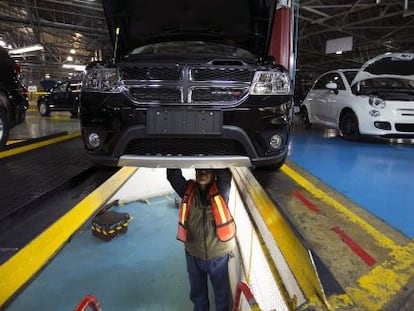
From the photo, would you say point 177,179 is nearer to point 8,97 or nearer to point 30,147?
point 8,97

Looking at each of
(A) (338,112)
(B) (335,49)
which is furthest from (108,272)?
(B) (335,49)

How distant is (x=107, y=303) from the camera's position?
4.31m

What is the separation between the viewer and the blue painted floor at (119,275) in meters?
4.35

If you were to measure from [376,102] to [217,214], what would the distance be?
3.76 meters

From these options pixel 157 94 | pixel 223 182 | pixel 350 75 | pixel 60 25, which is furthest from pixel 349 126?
pixel 60 25

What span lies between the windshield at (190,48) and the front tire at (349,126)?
136 inches

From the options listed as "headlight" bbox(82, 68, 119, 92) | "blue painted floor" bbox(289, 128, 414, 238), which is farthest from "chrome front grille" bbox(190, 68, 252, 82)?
"blue painted floor" bbox(289, 128, 414, 238)

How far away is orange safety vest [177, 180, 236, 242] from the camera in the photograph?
300 centimetres

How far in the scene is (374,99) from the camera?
209 inches

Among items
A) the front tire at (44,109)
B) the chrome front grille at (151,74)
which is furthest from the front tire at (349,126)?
the front tire at (44,109)

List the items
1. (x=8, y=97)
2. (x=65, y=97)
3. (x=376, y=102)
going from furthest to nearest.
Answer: (x=65, y=97) → (x=376, y=102) → (x=8, y=97)

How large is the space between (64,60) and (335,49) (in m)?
19.2

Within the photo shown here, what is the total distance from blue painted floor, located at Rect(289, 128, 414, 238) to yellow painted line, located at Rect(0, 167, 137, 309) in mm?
2246

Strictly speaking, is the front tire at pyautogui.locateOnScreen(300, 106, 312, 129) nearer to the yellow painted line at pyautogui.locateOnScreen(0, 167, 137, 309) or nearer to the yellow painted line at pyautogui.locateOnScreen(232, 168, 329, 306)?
the yellow painted line at pyautogui.locateOnScreen(232, 168, 329, 306)
